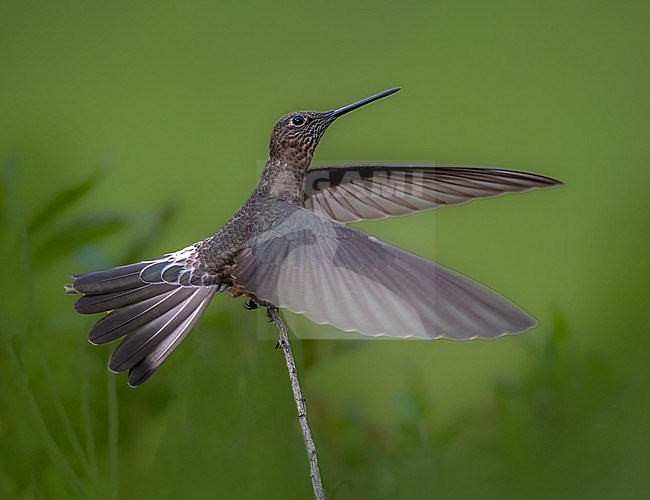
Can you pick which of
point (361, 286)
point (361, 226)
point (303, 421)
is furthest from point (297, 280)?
point (361, 226)

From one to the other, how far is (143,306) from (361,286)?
0.46 ft

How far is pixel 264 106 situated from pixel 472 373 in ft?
2.48

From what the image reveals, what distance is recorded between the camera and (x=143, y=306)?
1.68 feet

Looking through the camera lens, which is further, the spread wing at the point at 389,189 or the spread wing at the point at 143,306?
the spread wing at the point at 389,189

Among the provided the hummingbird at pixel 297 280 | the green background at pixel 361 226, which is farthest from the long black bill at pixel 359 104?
the green background at pixel 361 226

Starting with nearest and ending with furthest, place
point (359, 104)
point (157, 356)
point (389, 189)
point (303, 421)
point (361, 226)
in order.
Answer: point (303, 421) < point (157, 356) < point (359, 104) < point (389, 189) < point (361, 226)

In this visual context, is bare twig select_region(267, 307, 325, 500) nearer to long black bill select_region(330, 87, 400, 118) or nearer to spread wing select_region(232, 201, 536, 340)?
spread wing select_region(232, 201, 536, 340)

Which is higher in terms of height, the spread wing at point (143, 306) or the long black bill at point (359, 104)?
the long black bill at point (359, 104)

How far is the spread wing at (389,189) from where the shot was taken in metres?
0.63

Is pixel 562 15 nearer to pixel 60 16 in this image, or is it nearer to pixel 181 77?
pixel 181 77

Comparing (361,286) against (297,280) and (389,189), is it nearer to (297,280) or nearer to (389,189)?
(297,280)

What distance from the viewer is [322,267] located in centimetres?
53

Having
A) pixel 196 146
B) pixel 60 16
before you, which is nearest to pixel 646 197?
pixel 196 146

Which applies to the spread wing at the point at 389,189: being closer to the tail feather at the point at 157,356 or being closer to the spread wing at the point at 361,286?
the spread wing at the point at 361,286
